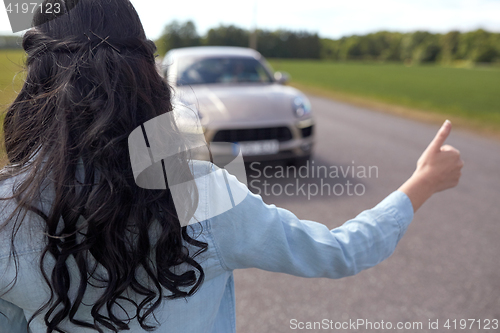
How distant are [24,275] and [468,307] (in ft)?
8.10

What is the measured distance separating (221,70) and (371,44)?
44240mm

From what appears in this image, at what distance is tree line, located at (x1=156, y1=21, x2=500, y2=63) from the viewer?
8.69 meters

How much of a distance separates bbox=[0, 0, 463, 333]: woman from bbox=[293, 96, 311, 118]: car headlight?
408 centimetres

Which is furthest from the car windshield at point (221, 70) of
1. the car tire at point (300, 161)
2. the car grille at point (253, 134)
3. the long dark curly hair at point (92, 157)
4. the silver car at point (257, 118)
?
the long dark curly hair at point (92, 157)

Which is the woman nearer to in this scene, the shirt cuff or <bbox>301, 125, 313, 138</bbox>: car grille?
the shirt cuff

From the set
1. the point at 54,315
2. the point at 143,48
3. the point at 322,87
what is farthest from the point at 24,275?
the point at 322,87

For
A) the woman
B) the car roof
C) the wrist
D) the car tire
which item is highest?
the woman

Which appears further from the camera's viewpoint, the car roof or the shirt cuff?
the car roof

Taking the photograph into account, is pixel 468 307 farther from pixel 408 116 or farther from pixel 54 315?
pixel 408 116

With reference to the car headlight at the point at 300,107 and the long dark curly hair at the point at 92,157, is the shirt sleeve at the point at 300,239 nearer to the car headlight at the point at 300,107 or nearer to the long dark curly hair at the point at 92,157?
the long dark curly hair at the point at 92,157

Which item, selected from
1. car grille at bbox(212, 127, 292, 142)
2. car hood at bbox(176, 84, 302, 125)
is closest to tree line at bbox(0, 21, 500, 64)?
car hood at bbox(176, 84, 302, 125)

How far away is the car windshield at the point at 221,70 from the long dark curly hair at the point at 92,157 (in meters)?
4.78

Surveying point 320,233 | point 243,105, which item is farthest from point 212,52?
point 320,233

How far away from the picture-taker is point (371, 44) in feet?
149
